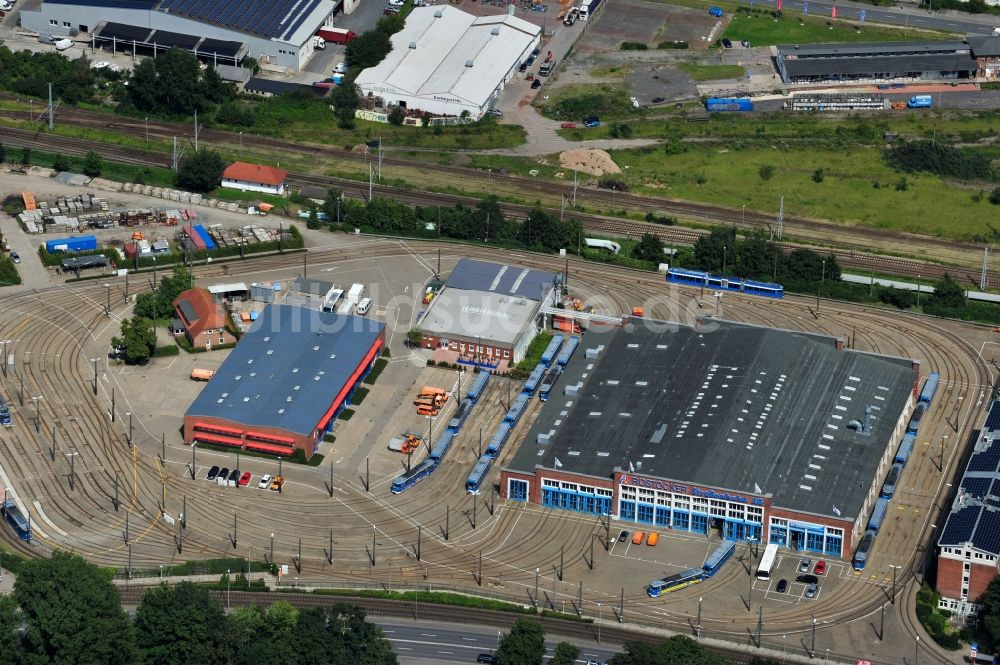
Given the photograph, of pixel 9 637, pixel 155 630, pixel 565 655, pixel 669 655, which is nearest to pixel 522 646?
pixel 565 655

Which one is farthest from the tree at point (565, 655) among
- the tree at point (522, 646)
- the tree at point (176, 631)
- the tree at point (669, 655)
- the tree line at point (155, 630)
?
the tree at point (176, 631)

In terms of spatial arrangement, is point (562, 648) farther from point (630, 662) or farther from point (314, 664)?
point (314, 664)

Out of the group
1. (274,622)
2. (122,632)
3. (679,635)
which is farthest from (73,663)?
(679,635)

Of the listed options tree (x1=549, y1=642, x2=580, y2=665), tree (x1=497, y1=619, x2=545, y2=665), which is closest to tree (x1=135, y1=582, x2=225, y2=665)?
tree (x1=497, y1=619, x2=545, y2=665)

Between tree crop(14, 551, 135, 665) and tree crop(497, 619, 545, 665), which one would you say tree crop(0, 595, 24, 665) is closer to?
tree crop(14, 551, 135, 665)

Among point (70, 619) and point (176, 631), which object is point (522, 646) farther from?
point (70, 619)
